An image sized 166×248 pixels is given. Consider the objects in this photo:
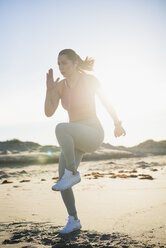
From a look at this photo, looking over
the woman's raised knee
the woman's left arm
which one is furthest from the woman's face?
the woman's raised knee

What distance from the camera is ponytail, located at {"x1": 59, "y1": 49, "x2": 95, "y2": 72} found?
3480 mm

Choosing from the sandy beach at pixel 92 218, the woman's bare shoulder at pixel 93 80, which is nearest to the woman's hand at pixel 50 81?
the woman's bare shoulder at pixel 93 80

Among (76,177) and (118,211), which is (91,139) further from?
(118,211)

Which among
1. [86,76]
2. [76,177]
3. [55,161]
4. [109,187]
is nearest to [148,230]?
[76,177]

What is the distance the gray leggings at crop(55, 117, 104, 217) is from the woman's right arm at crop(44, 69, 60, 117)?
0.42m

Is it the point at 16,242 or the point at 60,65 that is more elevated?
the point at 60,65

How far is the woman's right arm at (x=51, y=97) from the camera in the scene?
3492mm

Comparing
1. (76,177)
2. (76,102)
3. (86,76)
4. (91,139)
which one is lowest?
(76,177)

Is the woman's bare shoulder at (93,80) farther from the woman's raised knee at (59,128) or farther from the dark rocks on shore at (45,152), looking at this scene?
the dark rocks on shore at (45,152)

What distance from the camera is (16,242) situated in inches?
120

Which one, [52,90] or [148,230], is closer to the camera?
[148,230]

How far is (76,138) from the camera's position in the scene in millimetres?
3123

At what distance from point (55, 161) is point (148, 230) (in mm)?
14024

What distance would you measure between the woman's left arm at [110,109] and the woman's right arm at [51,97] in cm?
52
